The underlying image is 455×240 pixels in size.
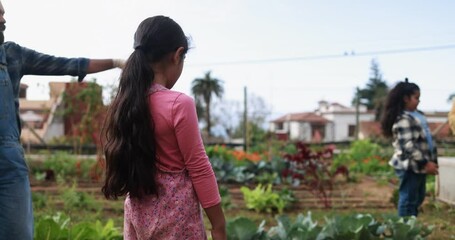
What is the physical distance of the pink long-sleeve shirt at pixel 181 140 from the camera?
156 cm

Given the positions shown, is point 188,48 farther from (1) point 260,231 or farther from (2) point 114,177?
(1) point 260,231

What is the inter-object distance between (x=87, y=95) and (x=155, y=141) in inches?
387

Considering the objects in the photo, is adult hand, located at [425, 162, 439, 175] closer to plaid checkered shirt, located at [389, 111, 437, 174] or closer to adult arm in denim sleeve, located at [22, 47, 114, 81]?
plaid checkered shirt, located at [389, 111, 437, 174]

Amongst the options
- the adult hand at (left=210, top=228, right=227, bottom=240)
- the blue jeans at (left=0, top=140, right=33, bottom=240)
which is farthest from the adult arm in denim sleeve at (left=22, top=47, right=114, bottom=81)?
the adult hand at (left=210, top=228, right=227, bottom=240)

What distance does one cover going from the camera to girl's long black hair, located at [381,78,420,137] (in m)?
4.03

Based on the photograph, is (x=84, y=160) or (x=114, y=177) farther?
(x=84, y=160)

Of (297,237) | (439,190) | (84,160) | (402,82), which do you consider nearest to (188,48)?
(297,237)

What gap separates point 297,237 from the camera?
3.06m

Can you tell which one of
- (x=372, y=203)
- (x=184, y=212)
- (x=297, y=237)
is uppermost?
(x=184, y=212)

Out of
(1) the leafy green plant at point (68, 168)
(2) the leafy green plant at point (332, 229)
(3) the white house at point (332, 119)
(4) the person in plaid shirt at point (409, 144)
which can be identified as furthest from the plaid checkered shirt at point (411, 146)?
(3) the white house at point (332, 119)

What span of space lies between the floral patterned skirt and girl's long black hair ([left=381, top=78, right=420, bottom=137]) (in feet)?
9.25

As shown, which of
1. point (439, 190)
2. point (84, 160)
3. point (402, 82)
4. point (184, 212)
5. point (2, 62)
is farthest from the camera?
point (84, 160)

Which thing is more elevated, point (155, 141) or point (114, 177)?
point (155, 141)

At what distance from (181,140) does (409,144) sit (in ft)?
9.30
